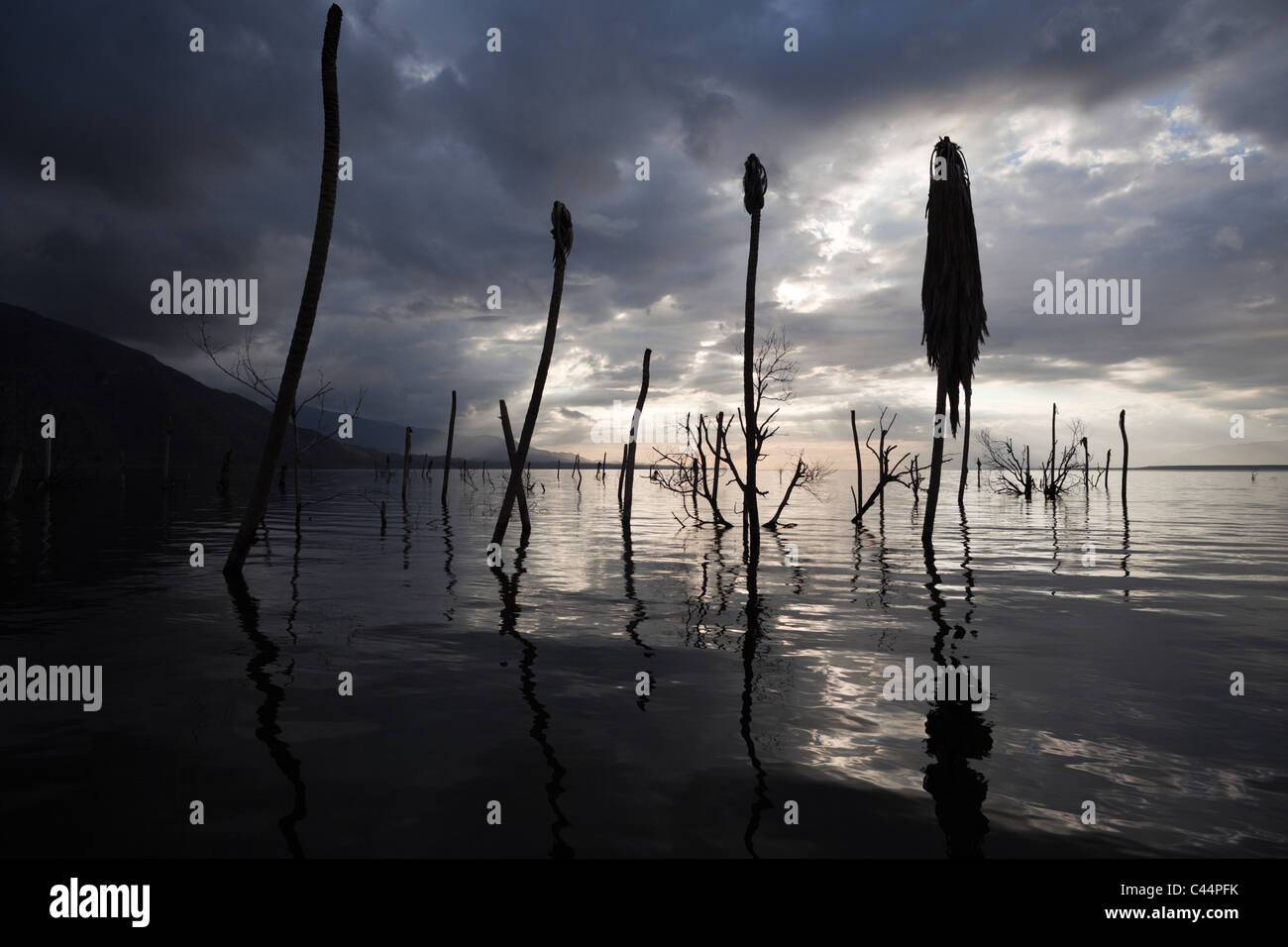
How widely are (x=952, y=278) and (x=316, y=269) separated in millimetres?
18991

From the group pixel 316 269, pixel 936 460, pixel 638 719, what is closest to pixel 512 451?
pixel 316 269

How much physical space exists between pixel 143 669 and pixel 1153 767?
1013 cm

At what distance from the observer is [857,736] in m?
6.12

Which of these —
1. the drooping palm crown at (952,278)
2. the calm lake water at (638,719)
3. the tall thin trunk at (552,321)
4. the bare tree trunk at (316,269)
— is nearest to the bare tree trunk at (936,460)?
the drooping palm crown at (952,278)

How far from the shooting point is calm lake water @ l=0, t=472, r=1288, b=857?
443cm

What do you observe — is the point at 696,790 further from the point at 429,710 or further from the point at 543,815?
the point at 429,710

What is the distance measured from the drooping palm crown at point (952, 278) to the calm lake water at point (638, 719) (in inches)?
373

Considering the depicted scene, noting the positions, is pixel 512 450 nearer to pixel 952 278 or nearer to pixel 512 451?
pixel 512 451

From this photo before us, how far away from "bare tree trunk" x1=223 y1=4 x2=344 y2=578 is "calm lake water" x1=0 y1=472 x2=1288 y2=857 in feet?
8.39

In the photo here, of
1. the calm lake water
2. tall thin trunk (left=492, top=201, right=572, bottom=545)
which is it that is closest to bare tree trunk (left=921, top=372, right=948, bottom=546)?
the calm lake water

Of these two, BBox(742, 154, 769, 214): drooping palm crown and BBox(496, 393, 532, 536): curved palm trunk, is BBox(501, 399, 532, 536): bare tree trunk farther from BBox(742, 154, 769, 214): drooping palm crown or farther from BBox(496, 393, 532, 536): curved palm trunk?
BBox(742, 154, 769, 214): drooping palm crown

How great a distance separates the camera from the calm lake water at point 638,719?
4426mm

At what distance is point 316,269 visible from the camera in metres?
13.6
